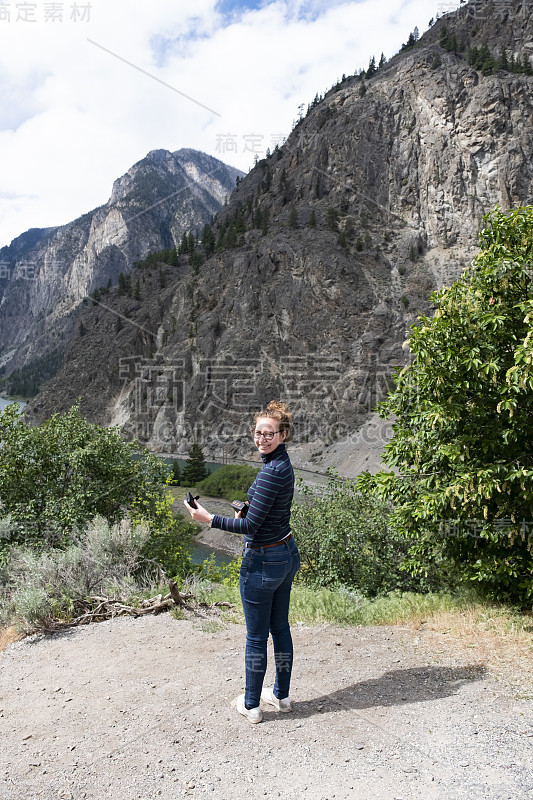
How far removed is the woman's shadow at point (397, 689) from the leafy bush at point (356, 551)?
3947 millimetres

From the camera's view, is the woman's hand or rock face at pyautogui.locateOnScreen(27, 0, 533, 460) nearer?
the woman's hand

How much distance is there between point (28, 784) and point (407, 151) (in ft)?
353

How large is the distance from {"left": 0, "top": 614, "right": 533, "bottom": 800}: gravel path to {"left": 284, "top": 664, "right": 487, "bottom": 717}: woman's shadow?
0.02m

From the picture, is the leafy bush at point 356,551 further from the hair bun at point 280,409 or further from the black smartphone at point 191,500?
the black smartphone at point 191,500

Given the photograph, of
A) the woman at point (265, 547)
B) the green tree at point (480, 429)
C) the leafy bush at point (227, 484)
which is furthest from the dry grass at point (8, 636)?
the leafy bush at point (227, 484)

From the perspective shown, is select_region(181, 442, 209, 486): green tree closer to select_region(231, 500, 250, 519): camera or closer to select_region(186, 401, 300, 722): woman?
select_region(186, 401, 300, 722): woman

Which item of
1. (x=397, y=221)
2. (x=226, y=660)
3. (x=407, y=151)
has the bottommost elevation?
(x=226, y=660)

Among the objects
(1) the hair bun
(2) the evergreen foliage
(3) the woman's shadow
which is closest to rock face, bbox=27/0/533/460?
(3) the woman's shadow

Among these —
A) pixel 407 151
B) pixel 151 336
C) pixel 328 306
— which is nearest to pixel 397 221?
Answer: pixel 407 151

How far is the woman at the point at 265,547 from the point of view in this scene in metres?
3.56

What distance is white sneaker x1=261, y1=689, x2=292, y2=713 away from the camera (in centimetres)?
385

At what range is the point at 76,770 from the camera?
3.37 metres

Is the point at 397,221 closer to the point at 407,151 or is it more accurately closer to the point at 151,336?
the point at 407,151

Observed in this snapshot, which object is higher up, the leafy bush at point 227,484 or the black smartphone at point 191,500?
the black smartphone at point 191,500
